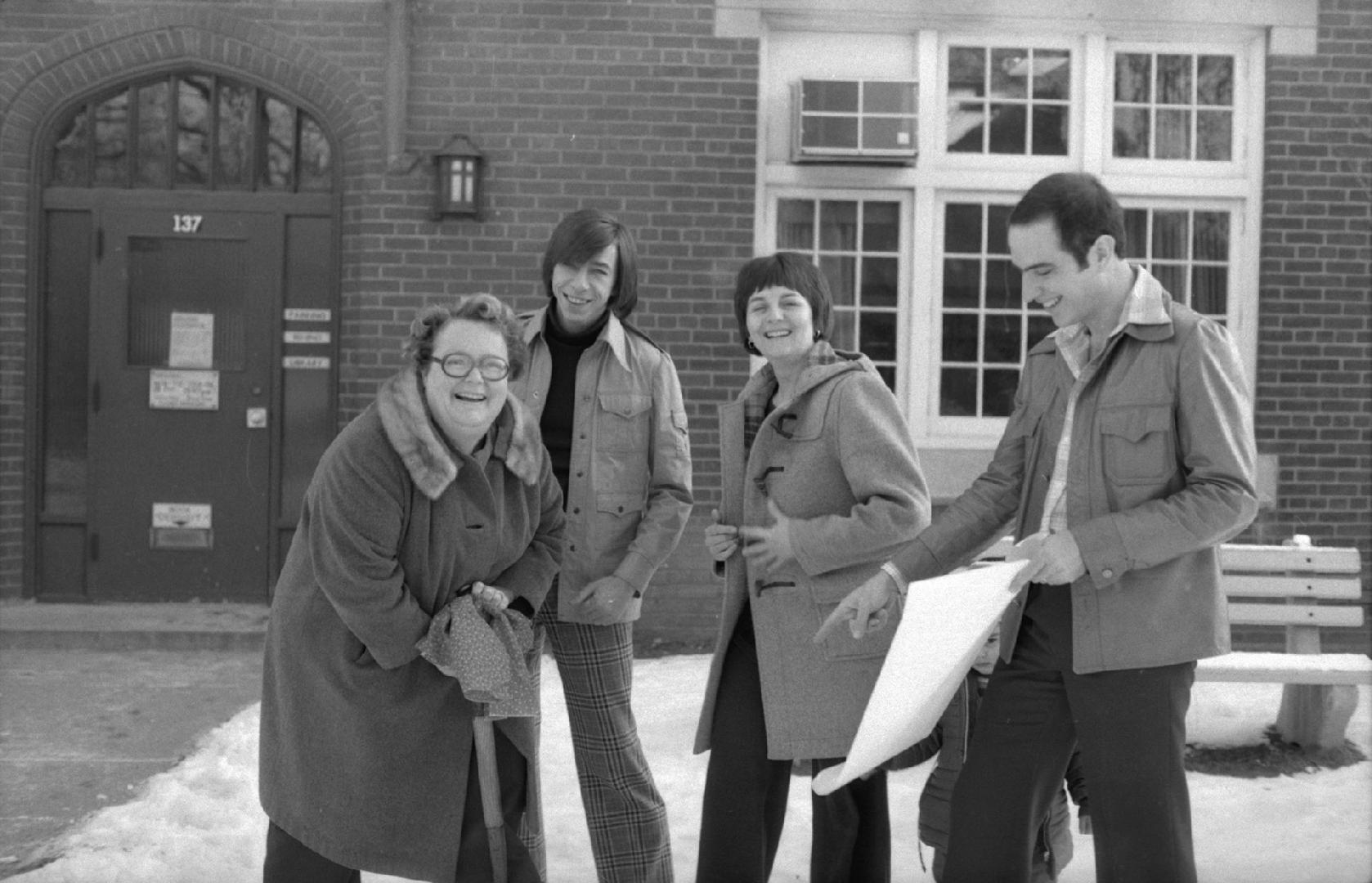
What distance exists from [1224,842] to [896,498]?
2181mm

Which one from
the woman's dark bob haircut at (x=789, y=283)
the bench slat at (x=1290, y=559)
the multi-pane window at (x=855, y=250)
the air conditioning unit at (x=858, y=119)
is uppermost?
the air conditioning unit at (x=858, y=119)

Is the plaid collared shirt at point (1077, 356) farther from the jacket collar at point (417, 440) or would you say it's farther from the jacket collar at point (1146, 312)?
the jacket collar at point (417, 440)

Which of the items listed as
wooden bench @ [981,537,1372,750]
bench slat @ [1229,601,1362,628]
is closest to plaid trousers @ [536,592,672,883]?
wooden bench @ [981,537,1372,750]

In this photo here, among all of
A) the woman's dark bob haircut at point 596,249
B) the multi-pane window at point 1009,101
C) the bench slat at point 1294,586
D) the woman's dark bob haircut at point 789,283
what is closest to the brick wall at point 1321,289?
the multi-pane window at point 1009,101

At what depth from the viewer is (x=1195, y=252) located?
8.42 meters

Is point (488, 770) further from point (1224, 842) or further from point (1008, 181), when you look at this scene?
point (1008, 181)

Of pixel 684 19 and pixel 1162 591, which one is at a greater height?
pixel 684 19

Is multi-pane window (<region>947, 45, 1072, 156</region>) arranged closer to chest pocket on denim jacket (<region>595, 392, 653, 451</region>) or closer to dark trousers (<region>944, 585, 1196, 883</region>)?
chest pocket on denim jacket (<region>595, 392, 653, 451</region>)

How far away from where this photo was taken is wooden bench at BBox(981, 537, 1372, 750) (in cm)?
598

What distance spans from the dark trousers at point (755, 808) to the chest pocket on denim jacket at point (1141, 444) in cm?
111

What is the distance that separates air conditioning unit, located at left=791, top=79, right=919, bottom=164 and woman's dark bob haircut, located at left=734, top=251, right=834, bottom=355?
4169 millimetres

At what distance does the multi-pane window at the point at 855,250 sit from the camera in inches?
328

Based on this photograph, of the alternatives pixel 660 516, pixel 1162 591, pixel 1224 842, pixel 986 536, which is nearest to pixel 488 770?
pixel 660 516

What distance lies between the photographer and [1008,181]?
328 inches
